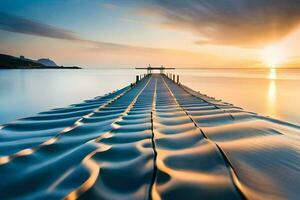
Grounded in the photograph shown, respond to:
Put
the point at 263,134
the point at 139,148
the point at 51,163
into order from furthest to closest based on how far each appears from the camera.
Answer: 1. the point at 263,134
2. the point at 139,148
3. the point at 51,163

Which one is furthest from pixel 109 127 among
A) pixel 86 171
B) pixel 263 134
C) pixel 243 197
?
pixel 243 197

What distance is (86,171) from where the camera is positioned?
136 inches

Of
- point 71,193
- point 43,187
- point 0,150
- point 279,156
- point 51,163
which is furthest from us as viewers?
point 0,150

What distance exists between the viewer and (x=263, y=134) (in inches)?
228

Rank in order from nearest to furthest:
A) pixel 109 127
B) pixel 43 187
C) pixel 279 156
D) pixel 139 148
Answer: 1. pixel 43 187
2. pixel 279 156
3. pixel 139 148
4. pixel 109 127

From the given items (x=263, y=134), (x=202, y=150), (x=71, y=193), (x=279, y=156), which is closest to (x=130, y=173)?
(x=71, y=193)

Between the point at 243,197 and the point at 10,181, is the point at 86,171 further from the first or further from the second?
the point at 243,197

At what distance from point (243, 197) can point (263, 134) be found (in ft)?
11.2

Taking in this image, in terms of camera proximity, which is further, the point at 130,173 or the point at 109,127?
the point at 109,127

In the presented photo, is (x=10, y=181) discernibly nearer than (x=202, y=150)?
Yes

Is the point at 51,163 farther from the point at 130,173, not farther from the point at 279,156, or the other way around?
the point at 279,156

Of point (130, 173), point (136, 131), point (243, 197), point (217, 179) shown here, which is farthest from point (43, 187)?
point (136, 131)

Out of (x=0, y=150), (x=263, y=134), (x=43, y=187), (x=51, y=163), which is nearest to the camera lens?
(x=43, y=187)

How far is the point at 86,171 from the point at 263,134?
4.18 metres
